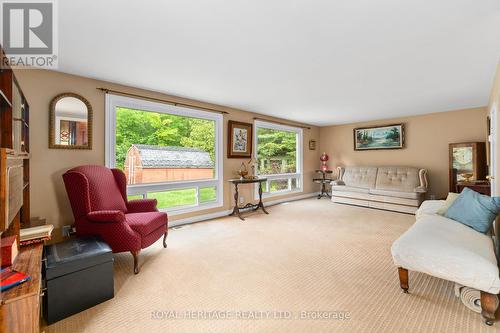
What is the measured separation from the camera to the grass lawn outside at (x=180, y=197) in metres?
3.80

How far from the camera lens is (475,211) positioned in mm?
2248

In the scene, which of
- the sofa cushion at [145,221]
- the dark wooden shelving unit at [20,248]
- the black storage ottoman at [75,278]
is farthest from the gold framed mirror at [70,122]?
the black storage ottoman at [75,278]

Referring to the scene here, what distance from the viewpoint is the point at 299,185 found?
21.7ft

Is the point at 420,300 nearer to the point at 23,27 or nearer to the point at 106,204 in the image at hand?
the point at 106,204

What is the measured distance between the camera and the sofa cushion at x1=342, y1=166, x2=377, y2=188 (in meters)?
5.70

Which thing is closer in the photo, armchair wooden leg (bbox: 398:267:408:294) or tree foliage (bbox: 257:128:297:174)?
armchair wooden leg (bbox: 398:267:408:294)

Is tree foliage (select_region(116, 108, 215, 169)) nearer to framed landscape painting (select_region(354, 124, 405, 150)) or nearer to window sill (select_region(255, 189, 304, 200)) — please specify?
window sill (select_region(255, 189, 304, 200))

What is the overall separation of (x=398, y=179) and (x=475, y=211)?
331 cm

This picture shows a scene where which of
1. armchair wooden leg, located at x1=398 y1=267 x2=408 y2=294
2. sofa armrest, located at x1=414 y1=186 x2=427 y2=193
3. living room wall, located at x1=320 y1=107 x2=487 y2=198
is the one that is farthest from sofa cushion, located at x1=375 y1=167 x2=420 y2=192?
armchair wooden leg, located at x1=398 y1=267 x2=408 y2=294

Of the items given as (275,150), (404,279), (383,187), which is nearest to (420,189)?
(383,187)

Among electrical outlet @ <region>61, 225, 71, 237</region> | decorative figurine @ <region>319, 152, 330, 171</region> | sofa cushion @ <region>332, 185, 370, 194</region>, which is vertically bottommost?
electrical outlet @ <region>61, 225, 71, 237</region>

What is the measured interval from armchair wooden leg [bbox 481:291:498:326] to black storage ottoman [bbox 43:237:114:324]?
2.80m

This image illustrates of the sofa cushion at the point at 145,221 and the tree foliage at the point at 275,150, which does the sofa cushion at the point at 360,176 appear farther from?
the sofa cushion at the point at 145,221

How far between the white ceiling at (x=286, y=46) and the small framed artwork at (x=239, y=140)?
1038mm
